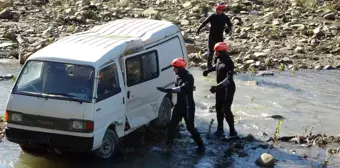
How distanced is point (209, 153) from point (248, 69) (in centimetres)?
728

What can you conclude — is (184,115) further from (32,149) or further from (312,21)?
(312,21)

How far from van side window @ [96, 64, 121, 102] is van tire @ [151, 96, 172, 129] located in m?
1.94

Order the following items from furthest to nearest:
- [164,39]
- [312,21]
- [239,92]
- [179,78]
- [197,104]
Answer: [312,21]
[239,92]
[197,104]
[164,39]
[179,78]

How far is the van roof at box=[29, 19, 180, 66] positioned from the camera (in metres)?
11.4

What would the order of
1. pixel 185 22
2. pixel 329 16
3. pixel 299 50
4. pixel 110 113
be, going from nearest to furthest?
pixel 110 113
pixel 299 50
pixel 185 22
pixel 329 16

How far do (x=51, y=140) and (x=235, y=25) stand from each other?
15360 mm

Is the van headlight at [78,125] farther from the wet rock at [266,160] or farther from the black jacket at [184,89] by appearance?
the wet rock at [266,160]

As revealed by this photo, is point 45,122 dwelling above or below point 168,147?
above

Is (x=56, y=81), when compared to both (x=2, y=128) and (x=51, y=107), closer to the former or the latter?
(x=51, y=107)

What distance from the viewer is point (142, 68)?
12703mm

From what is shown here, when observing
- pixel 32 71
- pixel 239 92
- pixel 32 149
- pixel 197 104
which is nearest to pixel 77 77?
pixel 32 71

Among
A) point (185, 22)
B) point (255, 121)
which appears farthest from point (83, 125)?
point (185, 22)

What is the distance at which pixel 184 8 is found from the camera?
29.0m

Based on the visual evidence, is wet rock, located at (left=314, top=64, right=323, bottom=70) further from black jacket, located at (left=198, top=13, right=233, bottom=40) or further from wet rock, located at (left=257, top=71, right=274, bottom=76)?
black jacket, located at (left=198, top=13, right=233, bottom=40)
